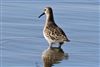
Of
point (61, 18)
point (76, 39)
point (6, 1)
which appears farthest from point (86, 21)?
point (6, 1)

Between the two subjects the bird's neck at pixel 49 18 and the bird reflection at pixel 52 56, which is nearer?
the bird reflection at pixel 52 56

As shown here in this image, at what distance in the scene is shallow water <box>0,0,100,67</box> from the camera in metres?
12.8

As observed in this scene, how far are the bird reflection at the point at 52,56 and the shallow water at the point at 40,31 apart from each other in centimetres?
11

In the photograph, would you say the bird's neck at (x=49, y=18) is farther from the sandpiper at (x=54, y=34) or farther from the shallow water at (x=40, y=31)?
the shallow water at (x=40, y=31)

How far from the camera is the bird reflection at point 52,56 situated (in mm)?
12625

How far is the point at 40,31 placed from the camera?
51.1 ft

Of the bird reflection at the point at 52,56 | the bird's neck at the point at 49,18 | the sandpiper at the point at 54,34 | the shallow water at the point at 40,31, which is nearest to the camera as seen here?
the bird reflection at the point at 52,56

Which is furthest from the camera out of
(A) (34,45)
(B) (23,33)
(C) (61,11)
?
(C) (61,11)

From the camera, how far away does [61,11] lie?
1812 cm

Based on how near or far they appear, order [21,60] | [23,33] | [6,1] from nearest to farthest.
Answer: [21,60]
[23,33]
[6,1]

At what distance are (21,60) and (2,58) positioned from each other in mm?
433

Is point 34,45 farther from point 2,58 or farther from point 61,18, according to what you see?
point 61,18

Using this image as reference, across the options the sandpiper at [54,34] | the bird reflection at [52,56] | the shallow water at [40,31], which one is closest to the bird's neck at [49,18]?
the sandpiper at [54,34]

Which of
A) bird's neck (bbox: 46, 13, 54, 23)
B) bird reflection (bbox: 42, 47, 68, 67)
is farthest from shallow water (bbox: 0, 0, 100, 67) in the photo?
bird's neck (bbox: 46, 13, 54, 23)
